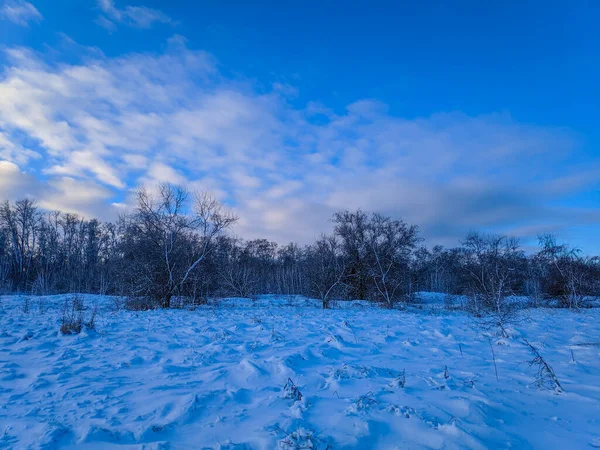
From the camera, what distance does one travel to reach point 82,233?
46719mm

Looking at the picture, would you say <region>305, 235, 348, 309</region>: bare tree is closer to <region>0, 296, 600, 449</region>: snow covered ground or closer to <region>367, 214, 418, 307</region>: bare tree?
<region>367, 214, 418, 307</region>: bare tree

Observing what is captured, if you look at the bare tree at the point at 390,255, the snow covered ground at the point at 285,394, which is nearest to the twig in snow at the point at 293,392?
the snow covered ground at the point at 285,394

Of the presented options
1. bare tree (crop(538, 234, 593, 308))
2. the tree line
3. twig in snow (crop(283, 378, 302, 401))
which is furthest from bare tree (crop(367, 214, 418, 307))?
A: twig in snow (crop(283, 378, 302, 401))

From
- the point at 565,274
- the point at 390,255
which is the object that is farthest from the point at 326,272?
the point at 565,274

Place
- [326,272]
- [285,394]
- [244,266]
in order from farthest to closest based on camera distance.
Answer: [244,266], [326,272], [285,394]

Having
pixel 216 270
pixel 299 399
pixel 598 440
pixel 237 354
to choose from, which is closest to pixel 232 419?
pixel 299 399

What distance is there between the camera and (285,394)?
396 centimetres

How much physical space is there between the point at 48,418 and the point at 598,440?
5.39 meters

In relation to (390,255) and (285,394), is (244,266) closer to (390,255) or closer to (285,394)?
(390,255)

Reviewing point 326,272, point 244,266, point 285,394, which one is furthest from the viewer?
point 244,266

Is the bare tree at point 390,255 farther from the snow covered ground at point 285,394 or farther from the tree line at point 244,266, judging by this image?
the snow covered ground at point 285,394

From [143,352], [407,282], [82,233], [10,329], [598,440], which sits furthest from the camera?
[82,233]

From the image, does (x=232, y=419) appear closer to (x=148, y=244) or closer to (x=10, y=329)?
(x=10, y=329)

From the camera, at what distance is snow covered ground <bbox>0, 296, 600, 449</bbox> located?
9.57 ft
